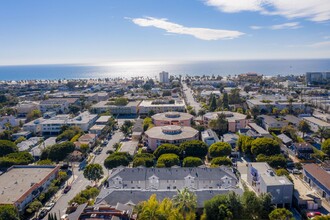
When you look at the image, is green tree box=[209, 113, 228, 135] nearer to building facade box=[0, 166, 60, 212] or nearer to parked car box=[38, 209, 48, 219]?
building facade box=[0, 166, 60, 212]

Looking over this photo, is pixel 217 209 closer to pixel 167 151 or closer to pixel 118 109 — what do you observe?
pixel 167 151

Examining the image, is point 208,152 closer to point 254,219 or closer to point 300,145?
point 300,145

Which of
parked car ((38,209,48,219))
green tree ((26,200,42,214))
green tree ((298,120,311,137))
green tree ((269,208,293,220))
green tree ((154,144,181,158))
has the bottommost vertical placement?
parked car ((38,209,48,219))

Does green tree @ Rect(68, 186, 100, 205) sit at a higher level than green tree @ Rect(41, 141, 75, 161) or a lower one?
lower

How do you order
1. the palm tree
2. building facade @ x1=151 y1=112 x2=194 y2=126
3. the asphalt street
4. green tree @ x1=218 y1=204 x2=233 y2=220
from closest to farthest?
the palm tree, green tree @ x1=218 y1=204 x2=233 y2=220, the asphalt street, building facade @ x1=151 y1=112 x2=194 y2=126

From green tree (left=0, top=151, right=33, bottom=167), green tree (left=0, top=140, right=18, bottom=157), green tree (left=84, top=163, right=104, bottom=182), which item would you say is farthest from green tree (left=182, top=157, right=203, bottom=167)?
green tree (left=0, top=140, right=18, bottom=157)

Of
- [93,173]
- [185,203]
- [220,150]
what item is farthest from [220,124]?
[185,203]

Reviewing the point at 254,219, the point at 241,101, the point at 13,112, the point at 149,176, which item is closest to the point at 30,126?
the point at 13,112
